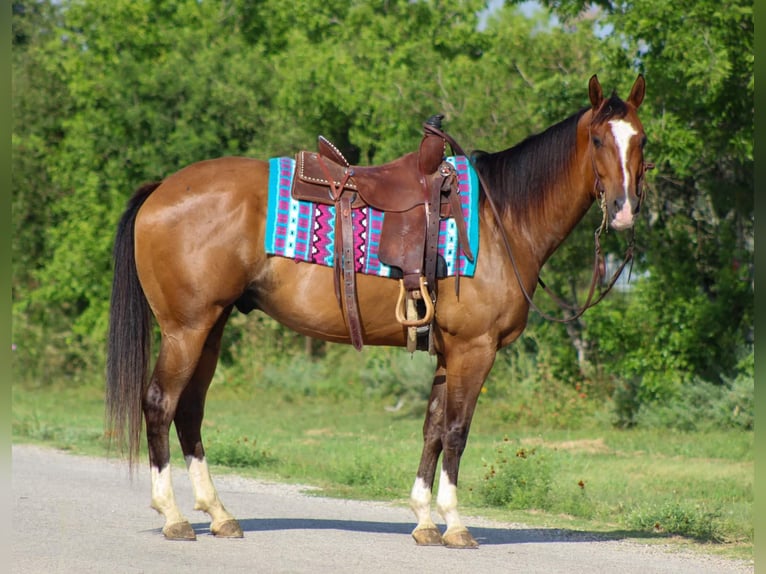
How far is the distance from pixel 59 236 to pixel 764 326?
17392mm

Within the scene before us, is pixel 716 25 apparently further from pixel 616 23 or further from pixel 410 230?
pixel 410 230

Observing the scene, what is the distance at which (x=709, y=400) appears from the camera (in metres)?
13.8

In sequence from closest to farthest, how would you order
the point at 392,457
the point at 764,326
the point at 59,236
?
the point at 764,326, the point at 392,457, the point at 59,236

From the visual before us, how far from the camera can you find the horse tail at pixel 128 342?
687 centimetres

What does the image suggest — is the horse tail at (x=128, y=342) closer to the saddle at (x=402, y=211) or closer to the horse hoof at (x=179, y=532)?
the horse hoof at (x=179, y=532)

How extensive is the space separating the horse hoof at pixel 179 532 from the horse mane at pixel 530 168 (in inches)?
108

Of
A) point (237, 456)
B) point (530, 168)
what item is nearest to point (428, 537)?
point (530, 168)

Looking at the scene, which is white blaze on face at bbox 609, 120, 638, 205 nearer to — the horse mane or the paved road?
the horse mane

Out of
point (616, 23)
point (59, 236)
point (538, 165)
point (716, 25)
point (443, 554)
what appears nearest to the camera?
point (443, 554)

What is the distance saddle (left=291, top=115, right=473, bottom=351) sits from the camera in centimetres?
677

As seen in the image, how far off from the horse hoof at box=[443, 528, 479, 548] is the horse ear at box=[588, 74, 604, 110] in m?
2.67

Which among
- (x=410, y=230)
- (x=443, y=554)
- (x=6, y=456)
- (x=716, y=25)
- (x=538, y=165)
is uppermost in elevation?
(x=716, y=25)

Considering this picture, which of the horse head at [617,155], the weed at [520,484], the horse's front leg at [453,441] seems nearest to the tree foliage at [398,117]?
the weed at [520,484]

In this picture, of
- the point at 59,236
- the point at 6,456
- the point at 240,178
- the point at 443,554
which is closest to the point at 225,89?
the point at 59,236
